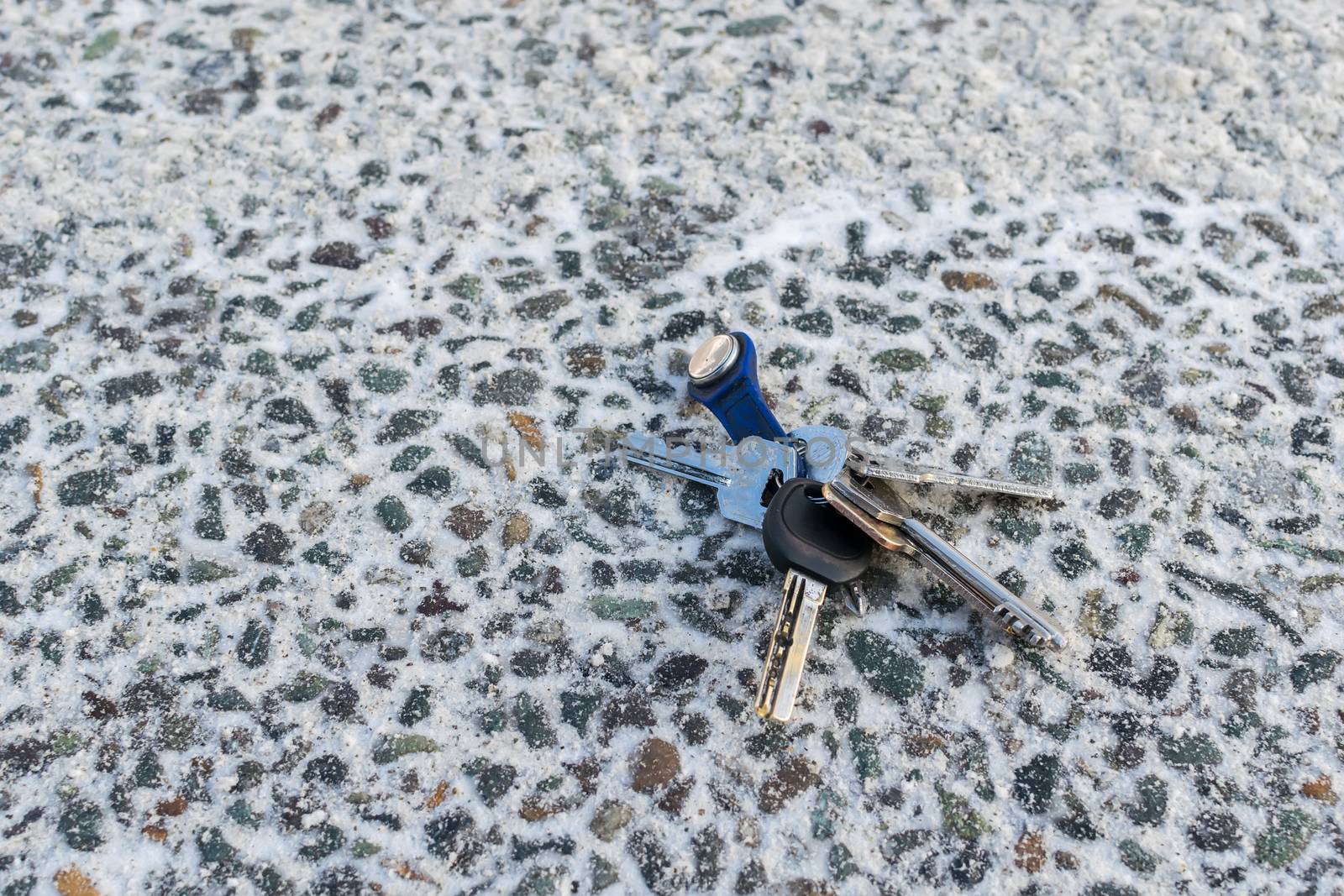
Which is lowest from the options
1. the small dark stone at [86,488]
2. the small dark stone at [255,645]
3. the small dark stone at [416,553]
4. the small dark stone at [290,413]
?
the small dark stone at [255,645]

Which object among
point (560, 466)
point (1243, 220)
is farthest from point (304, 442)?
point (1243, 220)

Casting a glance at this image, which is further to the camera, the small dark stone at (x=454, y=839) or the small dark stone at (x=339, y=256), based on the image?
the small dark stone at (x=339, y=256)

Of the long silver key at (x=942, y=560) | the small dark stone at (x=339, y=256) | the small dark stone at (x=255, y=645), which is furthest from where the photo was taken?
the small dark stone at (x=339, y=256)

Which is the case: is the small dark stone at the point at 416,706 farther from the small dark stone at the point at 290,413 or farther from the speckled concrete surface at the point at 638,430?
the small dark stone at the point at 290,413

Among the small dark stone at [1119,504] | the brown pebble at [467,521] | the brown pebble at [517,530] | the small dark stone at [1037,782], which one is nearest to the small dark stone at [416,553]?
the brown pebble at [467,521]

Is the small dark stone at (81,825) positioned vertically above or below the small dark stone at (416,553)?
below

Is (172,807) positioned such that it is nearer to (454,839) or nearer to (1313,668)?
(454,839)

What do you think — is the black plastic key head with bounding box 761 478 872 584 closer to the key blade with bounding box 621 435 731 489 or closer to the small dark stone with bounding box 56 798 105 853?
the key blade with bounding box 621 435 731 489

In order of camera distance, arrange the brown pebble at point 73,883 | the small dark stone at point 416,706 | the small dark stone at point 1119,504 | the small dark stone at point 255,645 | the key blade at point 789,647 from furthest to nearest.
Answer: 1. the small dark stone at point 1119,504
2. the small dark stone at point 255,645
3. the small dark stone at point 416,706
4. the key blade at point 789,647
5. the brown pebble at point 73,883
